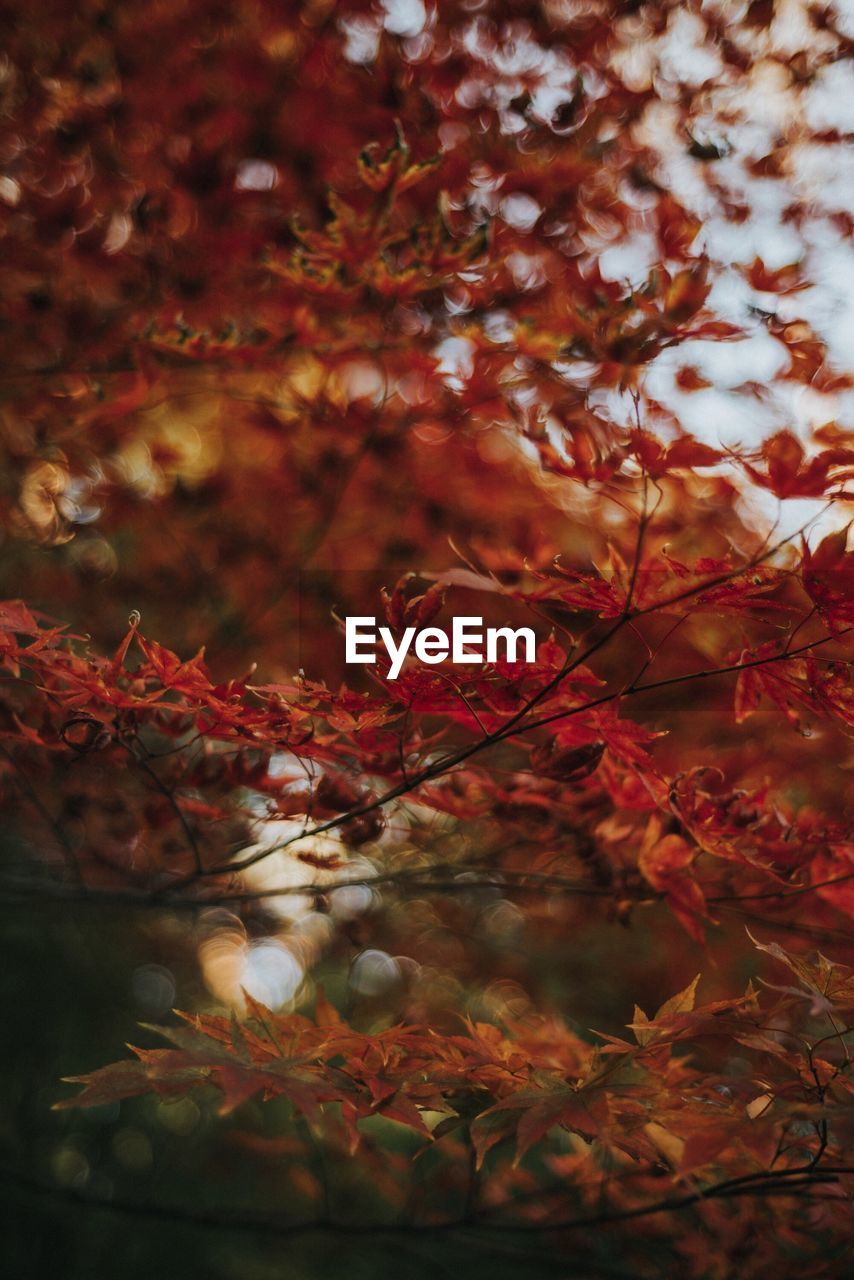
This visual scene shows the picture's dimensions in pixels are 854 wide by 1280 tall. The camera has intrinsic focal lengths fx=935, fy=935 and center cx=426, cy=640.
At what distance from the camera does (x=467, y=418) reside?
1939 mm

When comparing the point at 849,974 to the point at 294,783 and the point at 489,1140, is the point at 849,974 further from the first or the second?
the point at 294,783

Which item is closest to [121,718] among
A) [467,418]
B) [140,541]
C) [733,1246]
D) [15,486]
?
[467,418]

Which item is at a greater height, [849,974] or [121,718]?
[121,718]

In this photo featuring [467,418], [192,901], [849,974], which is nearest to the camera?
[849,974]

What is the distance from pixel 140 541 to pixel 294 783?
5.08ft

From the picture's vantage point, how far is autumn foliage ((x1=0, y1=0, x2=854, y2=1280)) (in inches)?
41.3

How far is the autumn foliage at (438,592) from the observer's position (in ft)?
3.44

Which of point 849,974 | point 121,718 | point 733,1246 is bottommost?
point 733,1246

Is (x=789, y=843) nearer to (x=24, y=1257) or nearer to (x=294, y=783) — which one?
(x=294, y=783)

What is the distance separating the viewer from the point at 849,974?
1.08 m

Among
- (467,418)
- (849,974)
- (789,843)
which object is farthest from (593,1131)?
(467,418)

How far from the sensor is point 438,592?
0.96 metres

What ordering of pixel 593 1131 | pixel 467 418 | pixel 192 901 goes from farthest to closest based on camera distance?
1. pixel 467 418
2. pixel 192 901
3. pixel 593 1131

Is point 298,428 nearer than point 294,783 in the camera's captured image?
No
